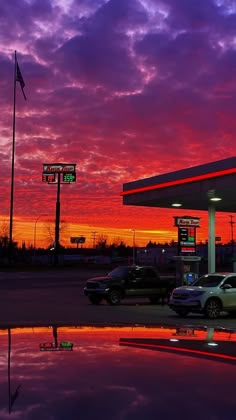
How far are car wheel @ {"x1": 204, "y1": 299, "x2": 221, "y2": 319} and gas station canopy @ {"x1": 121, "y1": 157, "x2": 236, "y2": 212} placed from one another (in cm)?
555

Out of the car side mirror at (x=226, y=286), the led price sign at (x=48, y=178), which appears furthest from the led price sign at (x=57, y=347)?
the led price sign at (x=48, y=178)

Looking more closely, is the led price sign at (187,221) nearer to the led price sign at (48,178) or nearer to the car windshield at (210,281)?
the car windshield at (210,281)

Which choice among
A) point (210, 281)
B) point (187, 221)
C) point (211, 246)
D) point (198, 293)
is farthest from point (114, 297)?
point (198, 293)

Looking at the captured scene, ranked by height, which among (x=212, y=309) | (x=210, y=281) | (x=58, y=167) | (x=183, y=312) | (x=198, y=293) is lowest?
(x=183, y=312)

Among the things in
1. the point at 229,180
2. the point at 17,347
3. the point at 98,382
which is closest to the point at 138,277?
the point at 229,180

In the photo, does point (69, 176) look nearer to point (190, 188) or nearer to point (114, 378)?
point (190, 188)

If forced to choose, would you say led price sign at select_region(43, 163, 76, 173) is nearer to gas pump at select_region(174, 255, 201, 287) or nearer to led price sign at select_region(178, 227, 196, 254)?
led price sign at select_region(178, 227, 196, 254)

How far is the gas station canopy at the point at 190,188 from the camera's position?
24.8 m

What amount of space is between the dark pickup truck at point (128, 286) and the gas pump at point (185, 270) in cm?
64

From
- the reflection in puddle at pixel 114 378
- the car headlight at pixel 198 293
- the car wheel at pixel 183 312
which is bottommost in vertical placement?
the car wheel at pixel 183 312

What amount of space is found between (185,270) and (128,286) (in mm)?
3040

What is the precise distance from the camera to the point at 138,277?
95.0ft

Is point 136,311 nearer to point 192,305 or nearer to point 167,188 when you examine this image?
point 192,305

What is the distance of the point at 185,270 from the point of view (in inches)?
1163
